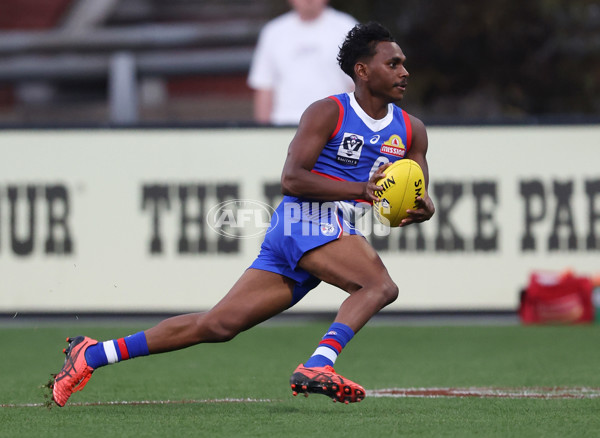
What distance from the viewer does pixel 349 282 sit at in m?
6.58

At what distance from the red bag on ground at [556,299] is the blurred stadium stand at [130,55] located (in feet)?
30.6

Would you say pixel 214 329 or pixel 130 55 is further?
pixel 130 55

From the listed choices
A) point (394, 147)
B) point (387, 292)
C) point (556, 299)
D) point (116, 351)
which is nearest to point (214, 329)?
point (116, 351)

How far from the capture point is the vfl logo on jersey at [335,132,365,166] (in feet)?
22.3

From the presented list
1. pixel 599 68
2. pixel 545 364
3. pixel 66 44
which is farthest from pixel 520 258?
A: pixel 66 44

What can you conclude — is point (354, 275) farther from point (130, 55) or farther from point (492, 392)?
point (130, 55)

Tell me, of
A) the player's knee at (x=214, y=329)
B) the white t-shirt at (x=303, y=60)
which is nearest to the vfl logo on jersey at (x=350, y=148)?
the player's knee at (x=214, y=329)

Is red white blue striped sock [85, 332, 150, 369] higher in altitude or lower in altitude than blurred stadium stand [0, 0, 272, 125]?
lower

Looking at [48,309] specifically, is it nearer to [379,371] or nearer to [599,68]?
[379,371]

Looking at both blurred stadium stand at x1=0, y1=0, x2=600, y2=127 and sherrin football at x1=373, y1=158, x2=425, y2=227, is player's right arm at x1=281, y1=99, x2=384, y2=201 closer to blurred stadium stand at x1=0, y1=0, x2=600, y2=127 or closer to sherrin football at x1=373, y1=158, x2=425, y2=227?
sherrin football at x1=373, y1=158, x2=425, y2=227

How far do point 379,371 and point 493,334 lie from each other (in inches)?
111

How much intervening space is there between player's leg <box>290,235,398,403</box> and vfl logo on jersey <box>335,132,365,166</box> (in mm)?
440

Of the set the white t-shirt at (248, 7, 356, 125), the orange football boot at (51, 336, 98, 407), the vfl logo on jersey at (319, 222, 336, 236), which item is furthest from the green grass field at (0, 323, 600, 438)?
the white t-shirt at (248, 7, 356, 125)

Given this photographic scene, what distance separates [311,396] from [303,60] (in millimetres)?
4997
